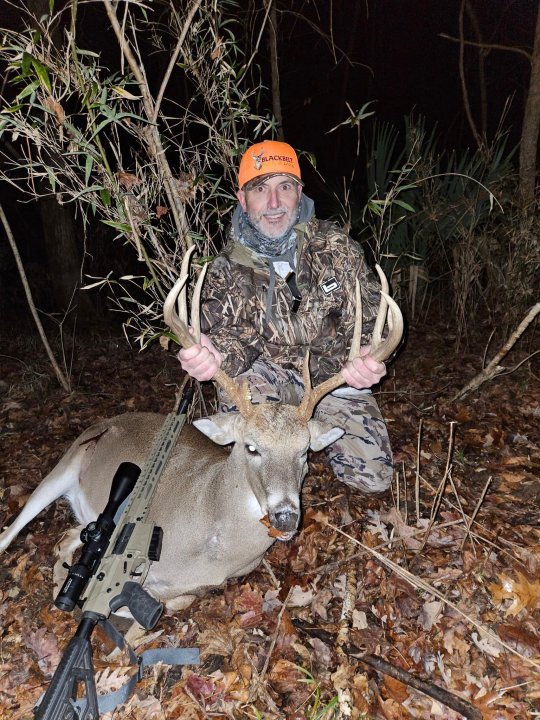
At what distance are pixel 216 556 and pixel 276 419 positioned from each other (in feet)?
3.26

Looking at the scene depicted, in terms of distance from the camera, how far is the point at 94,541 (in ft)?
9.50

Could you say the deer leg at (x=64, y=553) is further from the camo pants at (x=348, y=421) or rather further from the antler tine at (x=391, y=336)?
the antler tine at (x=391, y=336)

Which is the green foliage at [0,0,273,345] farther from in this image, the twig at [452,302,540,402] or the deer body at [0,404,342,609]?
the twig at [452,302,540,402]

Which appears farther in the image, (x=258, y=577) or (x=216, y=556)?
(x=258, y=577)

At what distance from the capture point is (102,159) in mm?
3559

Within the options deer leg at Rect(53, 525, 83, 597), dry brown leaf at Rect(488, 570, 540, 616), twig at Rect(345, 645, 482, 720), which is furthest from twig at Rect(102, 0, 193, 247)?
dry brown leaf at Rect(488, 570, 540, 616)

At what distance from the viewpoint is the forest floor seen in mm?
2734

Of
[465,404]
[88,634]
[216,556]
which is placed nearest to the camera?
[88,634]

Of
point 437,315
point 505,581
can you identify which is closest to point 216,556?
point 505,581

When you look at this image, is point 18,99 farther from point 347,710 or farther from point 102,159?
point 347,710

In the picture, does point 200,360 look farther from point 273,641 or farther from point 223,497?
point 273,641

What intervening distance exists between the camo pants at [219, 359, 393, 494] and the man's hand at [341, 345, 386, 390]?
1.12 meters

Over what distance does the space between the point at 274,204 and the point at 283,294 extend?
2.34 ft

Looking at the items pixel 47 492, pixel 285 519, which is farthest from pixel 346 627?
pixel 47 492
